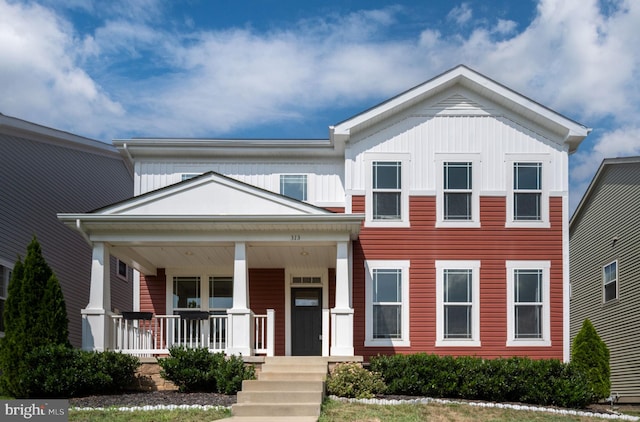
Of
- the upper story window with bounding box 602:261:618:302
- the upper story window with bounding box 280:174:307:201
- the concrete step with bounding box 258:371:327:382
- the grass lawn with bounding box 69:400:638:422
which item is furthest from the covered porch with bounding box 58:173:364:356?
the upper story window with bounding box 602:261:618:302

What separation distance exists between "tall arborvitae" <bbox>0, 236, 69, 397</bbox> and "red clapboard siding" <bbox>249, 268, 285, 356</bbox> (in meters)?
5.53

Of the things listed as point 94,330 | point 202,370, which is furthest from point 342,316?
point 94,330

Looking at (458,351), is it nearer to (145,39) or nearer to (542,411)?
(542,411)

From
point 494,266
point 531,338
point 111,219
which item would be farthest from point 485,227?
Answer: point 111,219

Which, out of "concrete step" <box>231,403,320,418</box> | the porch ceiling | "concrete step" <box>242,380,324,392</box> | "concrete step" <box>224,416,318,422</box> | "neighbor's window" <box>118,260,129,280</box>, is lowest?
"concrete step" <box>224,416,318,422</box>

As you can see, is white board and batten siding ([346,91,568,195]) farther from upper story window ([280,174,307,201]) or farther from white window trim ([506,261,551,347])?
white window trim ([506,261,551,347])

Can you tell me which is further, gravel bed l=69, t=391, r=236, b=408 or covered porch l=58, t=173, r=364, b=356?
covered porch l=58, t=173, r=364, b=356

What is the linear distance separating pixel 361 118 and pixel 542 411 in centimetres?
764

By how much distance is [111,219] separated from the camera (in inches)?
669

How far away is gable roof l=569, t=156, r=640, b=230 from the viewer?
22609 mm

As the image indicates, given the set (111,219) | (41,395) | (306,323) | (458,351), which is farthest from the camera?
(306,323)

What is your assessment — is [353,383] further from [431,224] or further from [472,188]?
[472,188]

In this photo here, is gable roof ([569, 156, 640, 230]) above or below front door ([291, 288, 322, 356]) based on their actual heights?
above

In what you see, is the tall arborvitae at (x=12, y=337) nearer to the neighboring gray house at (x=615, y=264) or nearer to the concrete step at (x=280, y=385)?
the concrete step at (x=280, y=385)
